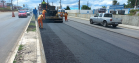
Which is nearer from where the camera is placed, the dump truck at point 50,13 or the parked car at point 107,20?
the parked car at point 107,20

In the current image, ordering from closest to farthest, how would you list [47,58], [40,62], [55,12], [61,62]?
1. [40,62]
2. [61,62]
3. [47,58]
4. [55,12]

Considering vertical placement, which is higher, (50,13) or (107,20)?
(50,13)

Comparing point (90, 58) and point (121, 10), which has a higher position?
point (121, 10)

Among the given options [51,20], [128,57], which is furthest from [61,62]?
[51,20]

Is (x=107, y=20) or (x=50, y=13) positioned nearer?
(x=107, y=20)

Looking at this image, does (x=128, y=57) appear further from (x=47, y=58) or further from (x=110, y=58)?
(x=47, y=58)

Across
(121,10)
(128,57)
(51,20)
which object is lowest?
(128,57)

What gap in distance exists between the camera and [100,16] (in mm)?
17359

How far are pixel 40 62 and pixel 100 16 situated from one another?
14.1 metres

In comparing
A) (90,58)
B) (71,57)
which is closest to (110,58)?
(90,58)

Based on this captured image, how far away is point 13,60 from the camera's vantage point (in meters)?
4.63

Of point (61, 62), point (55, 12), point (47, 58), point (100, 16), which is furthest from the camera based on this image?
point (55, 12)

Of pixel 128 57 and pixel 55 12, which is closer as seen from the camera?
pixel 128 57

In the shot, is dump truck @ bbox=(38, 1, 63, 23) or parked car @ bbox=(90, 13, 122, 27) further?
dump truck @ bbox=(38, 1, 63, 23)
